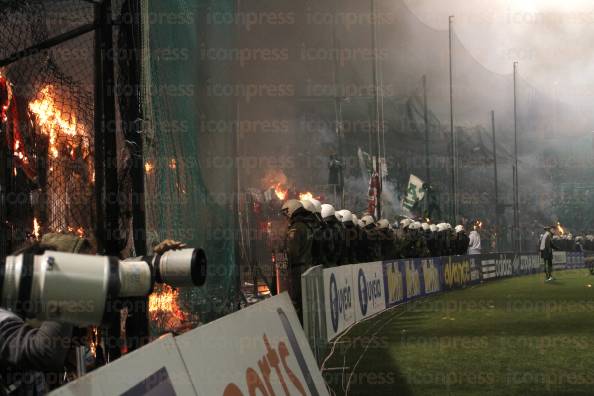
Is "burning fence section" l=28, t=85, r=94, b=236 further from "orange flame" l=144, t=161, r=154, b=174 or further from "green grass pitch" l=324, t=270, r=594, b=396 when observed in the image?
"green grass pitch" l=324, t=270, r=594, b=396

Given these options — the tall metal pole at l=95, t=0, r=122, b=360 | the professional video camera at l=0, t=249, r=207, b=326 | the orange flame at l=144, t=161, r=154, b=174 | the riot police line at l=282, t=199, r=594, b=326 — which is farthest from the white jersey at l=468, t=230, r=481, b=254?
the professional video camera at l=0, t=249, r=207, b=326

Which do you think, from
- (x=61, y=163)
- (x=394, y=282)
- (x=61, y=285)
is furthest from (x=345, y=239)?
(x=61, y=285)

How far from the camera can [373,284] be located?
16516mm

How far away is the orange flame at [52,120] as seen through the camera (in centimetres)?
706

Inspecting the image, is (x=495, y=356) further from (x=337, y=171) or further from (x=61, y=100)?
(x=337, y=171)

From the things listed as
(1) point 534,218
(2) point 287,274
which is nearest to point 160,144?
(2) point 287,274

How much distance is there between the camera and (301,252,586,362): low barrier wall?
31.1ft

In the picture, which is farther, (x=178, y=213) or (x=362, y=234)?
(x=362, y=234)

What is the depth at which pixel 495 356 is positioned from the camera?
34.9 feet

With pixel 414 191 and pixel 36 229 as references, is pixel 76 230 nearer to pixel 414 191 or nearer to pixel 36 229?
pixel 36 229

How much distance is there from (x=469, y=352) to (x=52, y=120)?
6.35 m

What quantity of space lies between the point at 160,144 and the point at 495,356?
5.21m

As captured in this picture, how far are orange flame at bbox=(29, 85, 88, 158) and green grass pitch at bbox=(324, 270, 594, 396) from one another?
357cm

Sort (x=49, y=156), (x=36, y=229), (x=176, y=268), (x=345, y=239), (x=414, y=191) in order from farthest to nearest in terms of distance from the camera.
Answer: (x=414, y=191) < (x=345, y=239) < (x=49, y=156) < (x=36, y=229) < (x=176, y=268)
